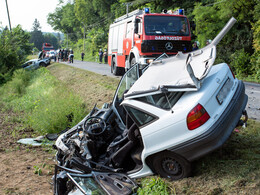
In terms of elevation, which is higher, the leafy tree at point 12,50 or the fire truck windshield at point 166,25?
the fire truck windshield at point 166,25

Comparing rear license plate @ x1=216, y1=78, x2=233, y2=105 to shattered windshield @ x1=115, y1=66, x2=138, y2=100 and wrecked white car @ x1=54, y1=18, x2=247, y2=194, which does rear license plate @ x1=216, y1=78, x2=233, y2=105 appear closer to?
wrecked white car @ x1=54, y1=18, x2=247, y2=194

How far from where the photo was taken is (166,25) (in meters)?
11.5

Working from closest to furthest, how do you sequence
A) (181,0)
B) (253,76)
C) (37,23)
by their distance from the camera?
(253,76) < (181,0) < (37,23)

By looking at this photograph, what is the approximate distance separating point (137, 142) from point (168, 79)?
1.25 metres

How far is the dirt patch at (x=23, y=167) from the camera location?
5845 millimetres

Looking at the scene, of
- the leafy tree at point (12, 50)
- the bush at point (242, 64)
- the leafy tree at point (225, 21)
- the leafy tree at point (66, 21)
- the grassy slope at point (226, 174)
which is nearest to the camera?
the grassy slope at point (226, 174)

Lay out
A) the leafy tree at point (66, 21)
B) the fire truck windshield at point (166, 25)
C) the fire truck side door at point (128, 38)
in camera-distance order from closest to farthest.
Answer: the fire truck windshield at point (166, 25), the fire truck side door at point (128, 38), the leafy tree at point (66, 21)

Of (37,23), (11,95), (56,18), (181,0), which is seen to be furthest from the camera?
(37,23)

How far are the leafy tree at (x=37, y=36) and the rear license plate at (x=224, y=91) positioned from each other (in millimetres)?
114772

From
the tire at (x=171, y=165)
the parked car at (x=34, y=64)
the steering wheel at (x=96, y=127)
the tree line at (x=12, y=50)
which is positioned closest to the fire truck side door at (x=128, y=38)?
the steering wheel at (x=96, y=127)

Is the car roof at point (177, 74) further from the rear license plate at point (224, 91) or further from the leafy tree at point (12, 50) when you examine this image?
the leafy tree at point (12, 50)

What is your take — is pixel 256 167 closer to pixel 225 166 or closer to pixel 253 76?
pixel 225 166

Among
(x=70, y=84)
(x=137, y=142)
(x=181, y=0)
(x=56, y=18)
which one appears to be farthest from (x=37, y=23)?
(x=137, y=142)

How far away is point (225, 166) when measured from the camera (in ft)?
13.1
